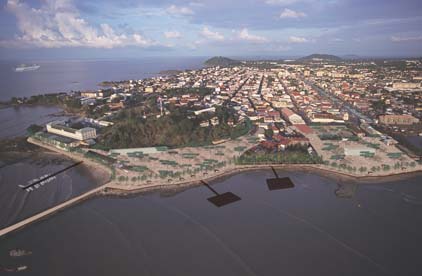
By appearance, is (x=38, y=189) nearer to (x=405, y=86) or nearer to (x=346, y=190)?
(x=346, y=190)

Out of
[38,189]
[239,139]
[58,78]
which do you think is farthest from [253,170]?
[58,78]

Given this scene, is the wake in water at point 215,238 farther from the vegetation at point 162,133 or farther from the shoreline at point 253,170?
the vegetation at point 162,133

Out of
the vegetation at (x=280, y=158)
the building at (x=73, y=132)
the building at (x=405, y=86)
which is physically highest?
the building at (x=405, y=86)

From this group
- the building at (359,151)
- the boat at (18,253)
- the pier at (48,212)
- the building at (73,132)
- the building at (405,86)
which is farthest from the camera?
the building at (405,86)

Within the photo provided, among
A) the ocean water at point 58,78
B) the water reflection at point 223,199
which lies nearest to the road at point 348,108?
the water reflection at point 223,199

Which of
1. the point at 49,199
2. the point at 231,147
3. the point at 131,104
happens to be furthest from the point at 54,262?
the point at 131,104

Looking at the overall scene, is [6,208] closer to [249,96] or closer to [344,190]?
[344,190]
